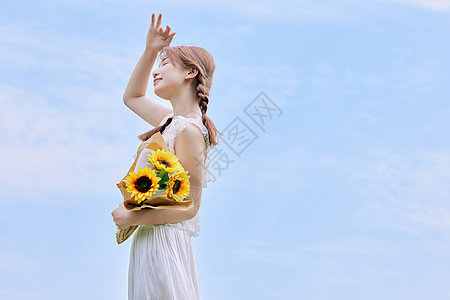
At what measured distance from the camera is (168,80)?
3.26 meters

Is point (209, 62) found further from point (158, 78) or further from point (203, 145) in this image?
point (203, 145)

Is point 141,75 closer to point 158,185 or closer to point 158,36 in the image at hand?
point 158,36

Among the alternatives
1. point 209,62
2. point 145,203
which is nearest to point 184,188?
point 145,203

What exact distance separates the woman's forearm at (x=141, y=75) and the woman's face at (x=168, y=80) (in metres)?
0.24

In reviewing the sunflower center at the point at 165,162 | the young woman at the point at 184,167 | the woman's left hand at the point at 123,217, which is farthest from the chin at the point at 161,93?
the woman's left hand at the point at 123,217

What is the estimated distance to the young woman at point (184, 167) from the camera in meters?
2.93

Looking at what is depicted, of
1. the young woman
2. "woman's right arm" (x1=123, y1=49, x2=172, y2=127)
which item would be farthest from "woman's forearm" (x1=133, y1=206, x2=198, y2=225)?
"woman's right arm" (x1=123, y1=49, x2=172, y2=127)

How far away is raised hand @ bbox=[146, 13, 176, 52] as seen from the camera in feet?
11.4

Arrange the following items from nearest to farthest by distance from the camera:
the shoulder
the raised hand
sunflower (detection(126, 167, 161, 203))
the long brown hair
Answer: sunflower (detection(126, 167, 161, 203))
the shoulder
the long brown hair
the raised hand

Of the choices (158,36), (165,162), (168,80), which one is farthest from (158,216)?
(158,36)

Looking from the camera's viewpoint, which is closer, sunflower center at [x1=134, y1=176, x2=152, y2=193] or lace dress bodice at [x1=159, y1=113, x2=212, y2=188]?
sunflower center at [x1=134, y1=176, x2=152, y2=193]

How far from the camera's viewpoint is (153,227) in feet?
9.95

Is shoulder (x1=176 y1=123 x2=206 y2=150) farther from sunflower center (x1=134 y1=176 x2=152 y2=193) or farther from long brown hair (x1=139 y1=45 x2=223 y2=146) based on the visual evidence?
sunflower center (x1=134 y1=176 x2=152 y2=193)

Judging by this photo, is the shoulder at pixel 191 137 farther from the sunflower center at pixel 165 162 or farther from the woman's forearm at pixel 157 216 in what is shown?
the woman's forearm at pixel 157 216
